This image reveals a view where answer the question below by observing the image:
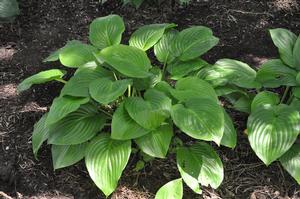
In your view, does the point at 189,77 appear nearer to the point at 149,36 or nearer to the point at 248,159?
the point at 149,36

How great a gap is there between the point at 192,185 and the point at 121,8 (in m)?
1.84

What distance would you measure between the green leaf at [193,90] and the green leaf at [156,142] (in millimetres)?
205

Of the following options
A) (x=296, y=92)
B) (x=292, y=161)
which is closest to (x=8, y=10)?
(x=296, y=92)

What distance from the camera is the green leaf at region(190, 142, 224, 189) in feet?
7.51

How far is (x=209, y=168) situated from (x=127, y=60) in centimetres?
74

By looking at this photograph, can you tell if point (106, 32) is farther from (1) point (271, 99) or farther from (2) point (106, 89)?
(1) point (271, 99)

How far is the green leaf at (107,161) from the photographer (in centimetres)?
216

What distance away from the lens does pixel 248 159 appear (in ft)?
8.55

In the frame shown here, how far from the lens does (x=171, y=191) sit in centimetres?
229

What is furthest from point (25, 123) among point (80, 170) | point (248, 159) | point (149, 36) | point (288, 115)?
point (288, 115)

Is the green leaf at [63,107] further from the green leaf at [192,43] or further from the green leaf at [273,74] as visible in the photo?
the green leaf at [273,74]

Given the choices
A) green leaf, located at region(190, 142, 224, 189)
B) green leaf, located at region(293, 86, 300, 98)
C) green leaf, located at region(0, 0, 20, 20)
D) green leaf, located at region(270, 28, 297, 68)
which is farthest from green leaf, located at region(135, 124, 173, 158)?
green leaf, located at region(0, 0, 20, 20)

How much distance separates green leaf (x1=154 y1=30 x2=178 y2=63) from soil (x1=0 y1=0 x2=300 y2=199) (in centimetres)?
50

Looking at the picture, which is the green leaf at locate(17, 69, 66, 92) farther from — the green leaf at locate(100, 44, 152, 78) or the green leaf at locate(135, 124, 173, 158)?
the green leaf at locate(135, 124, 173, 158)
